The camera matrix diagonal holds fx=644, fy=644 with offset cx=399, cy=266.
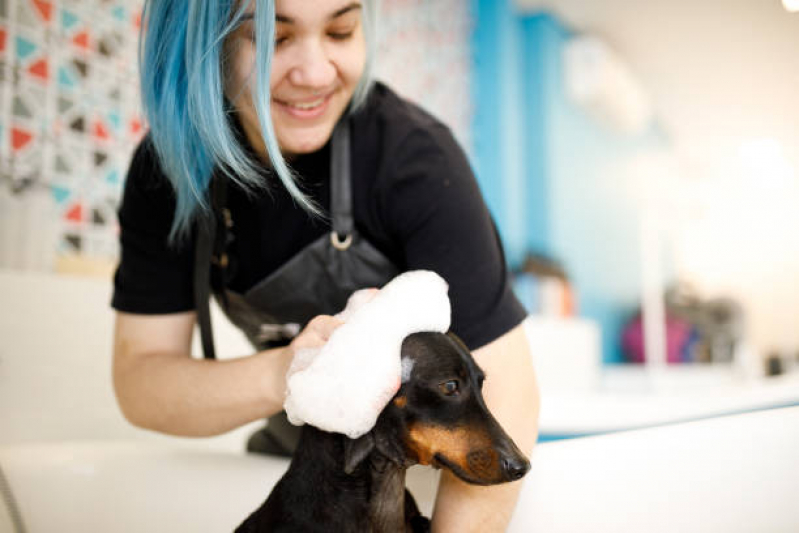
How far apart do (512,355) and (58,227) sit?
56.9 inches

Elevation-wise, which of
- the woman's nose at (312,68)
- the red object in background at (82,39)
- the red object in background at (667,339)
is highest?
the red object in background at (82,39)

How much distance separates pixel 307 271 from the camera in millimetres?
982

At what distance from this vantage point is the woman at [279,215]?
0.81 meters

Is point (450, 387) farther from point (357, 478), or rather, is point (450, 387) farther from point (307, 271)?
point (307, 271)

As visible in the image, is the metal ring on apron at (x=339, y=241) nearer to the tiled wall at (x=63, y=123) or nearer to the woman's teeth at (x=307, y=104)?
the woman's teeth at (x=307, y=104)

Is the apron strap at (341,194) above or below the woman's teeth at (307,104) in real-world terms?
below

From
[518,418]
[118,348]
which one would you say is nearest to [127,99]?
[118,348]

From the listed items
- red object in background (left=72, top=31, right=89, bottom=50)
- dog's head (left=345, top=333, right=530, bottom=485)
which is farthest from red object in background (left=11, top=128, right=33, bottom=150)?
dog's head (left=345, top=333, right=530, bottom=485)

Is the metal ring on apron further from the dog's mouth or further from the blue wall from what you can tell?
the blue wall

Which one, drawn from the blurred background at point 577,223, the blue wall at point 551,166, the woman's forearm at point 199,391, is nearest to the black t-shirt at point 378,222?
the woman's forearm at point 199,391

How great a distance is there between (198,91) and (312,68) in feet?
Answer: 0.50

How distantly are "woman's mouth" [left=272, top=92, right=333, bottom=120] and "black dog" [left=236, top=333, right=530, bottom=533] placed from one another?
14.1 inches

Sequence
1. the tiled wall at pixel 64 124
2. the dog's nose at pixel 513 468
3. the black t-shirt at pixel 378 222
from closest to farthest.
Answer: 1. the dog's nose at pixel 513 468
2. the black t-shirt at pixel 378 222
3. the tiled wall at pixel 64 124

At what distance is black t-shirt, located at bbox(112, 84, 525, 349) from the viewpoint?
84 centimetres
